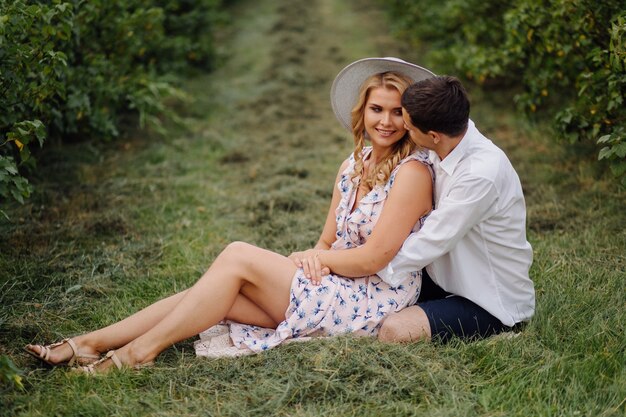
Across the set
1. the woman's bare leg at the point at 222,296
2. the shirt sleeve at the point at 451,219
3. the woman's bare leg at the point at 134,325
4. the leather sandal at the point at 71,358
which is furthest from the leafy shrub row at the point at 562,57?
the leather sandal at the point at 71,358

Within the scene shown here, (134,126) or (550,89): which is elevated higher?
(550,89)

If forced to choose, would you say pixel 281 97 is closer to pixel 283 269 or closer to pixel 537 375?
pixel 283 269

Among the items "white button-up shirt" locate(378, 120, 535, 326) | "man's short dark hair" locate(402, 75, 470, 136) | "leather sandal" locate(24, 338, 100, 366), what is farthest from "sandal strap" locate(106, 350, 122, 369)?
"man's short dark hair" locate(402, 75, 470, 136)

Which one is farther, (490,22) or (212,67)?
(212,67)

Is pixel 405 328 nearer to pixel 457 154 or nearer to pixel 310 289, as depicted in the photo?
pixel 310 289

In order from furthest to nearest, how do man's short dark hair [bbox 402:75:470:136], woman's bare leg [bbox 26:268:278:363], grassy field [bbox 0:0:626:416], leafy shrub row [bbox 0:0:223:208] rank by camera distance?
leafy shrub row [bbox 0:0:223:208]
woman's bare leg [bbox 26:268:278:363]
man's short dark hair [bbox 402:75:470:136]
grassy field [bbox 0:0:626:416]

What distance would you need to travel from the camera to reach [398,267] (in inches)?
116

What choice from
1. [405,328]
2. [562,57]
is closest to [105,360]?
[405,328]

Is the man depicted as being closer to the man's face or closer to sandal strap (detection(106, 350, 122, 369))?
the man's face

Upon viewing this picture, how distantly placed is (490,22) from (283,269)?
4.97 metres

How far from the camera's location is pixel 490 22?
6953mm

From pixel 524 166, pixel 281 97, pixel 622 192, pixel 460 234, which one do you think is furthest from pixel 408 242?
pixel 281 97

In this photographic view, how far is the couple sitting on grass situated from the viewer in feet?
9.29

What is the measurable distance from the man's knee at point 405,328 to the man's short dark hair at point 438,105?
86 cm
